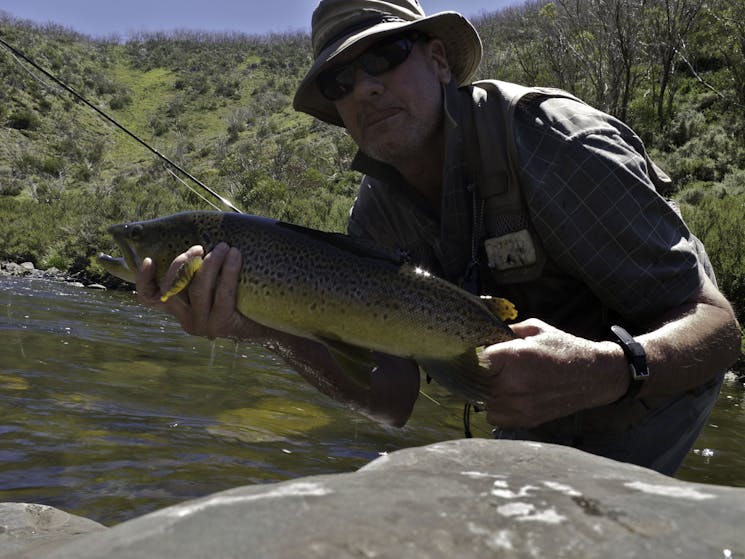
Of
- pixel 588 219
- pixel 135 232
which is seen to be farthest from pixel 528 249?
pixel 135 232

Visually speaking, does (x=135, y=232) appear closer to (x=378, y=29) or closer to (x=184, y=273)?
(x=184, y=273)

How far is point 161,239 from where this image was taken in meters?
3.13

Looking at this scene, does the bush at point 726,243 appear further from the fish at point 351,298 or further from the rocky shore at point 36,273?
the rocky shore at point 36,273

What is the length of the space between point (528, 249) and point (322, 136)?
108 feet

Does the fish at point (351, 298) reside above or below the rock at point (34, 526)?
above

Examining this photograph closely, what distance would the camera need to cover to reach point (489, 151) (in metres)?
2.93

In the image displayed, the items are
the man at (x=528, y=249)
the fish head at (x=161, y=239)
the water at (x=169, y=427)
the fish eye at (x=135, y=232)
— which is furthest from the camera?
the water at (x=169, y=427)

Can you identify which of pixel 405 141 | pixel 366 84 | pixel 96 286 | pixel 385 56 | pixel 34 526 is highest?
pixel 385 56

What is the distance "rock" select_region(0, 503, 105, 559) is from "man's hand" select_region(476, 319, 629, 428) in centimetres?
164

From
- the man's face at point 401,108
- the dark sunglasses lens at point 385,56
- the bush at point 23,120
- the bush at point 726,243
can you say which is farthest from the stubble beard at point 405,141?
the bush at point 23,120

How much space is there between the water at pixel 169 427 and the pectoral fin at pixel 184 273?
1.25 meters

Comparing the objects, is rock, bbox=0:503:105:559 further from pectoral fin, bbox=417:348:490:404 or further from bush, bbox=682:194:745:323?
bush, bbox=682:194:745:323

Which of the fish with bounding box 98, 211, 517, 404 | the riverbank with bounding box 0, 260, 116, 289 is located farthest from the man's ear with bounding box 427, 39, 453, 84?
the riverbank with bounding box 0, 260, 116, 289

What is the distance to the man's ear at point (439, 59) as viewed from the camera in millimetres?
3451
